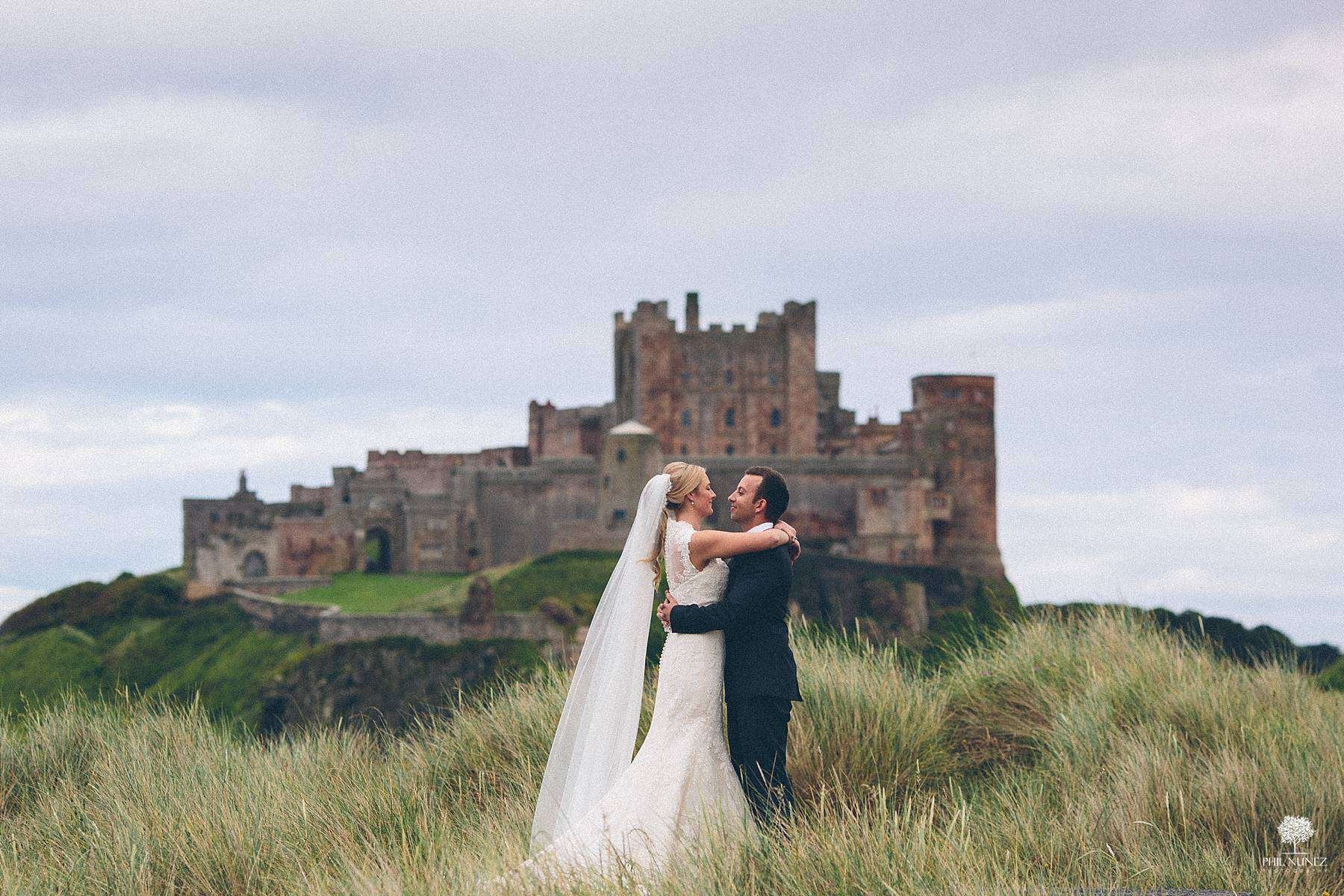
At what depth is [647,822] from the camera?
258 inches

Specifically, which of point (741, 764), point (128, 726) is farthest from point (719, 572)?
point (128, 726)

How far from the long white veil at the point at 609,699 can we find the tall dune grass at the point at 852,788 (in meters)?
0.34

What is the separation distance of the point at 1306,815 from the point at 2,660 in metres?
48.3

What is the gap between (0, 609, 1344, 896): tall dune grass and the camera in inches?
231

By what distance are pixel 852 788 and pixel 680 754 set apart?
5.08ft

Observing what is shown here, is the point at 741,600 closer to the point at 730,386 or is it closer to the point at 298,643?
the point at 298,643

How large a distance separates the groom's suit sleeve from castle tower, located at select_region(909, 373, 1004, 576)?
44.2 meters

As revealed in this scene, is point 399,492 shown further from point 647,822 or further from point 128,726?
point 647,822

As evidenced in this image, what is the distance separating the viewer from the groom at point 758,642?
21.7 ft

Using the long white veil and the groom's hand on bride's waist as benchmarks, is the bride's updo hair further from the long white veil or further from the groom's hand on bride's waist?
the groom's hand on bride's waist

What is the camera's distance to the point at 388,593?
160 feet

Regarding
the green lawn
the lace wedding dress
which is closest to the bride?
the lace wedding dress

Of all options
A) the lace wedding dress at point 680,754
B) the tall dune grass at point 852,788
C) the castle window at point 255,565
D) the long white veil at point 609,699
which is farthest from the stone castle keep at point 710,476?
the lace wedding dress at point 680,754

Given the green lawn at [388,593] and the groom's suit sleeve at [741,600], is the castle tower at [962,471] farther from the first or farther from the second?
the groom's suit sleeve at [741,600]
